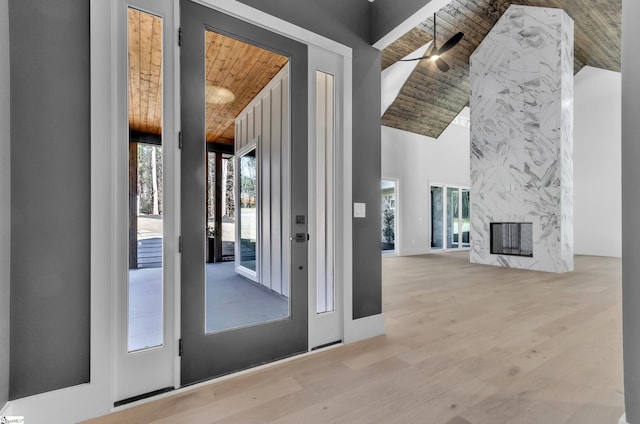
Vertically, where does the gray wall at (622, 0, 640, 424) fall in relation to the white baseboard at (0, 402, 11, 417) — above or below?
above

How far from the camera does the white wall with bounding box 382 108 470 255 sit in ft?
28.4

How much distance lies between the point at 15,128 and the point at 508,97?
785cm

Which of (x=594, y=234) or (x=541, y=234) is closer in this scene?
(x=541, y=234)

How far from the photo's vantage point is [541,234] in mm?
6129

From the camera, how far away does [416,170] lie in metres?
9.18

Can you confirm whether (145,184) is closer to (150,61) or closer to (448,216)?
(150,61)

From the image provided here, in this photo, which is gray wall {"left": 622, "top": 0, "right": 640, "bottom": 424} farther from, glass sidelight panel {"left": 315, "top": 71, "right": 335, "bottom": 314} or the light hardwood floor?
glass sidelight panel {"left": 315, "top": 71, "right": 335, "bottom": 314}

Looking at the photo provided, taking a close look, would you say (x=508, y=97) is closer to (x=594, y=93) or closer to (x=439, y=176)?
(x=439, y=176)

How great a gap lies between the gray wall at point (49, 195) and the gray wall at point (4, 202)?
0.03m

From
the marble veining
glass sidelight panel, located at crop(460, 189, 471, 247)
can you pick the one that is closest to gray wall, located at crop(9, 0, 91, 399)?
the marble veining

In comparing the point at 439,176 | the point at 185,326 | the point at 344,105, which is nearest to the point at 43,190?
the point at 185,326

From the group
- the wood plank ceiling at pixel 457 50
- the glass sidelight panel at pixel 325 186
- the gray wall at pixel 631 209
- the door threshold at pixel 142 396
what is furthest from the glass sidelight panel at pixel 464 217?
the door threshold at pixel 142 396

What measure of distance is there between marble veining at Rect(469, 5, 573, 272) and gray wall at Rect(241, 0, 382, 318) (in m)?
5.17

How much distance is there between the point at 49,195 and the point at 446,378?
2.53 metres
